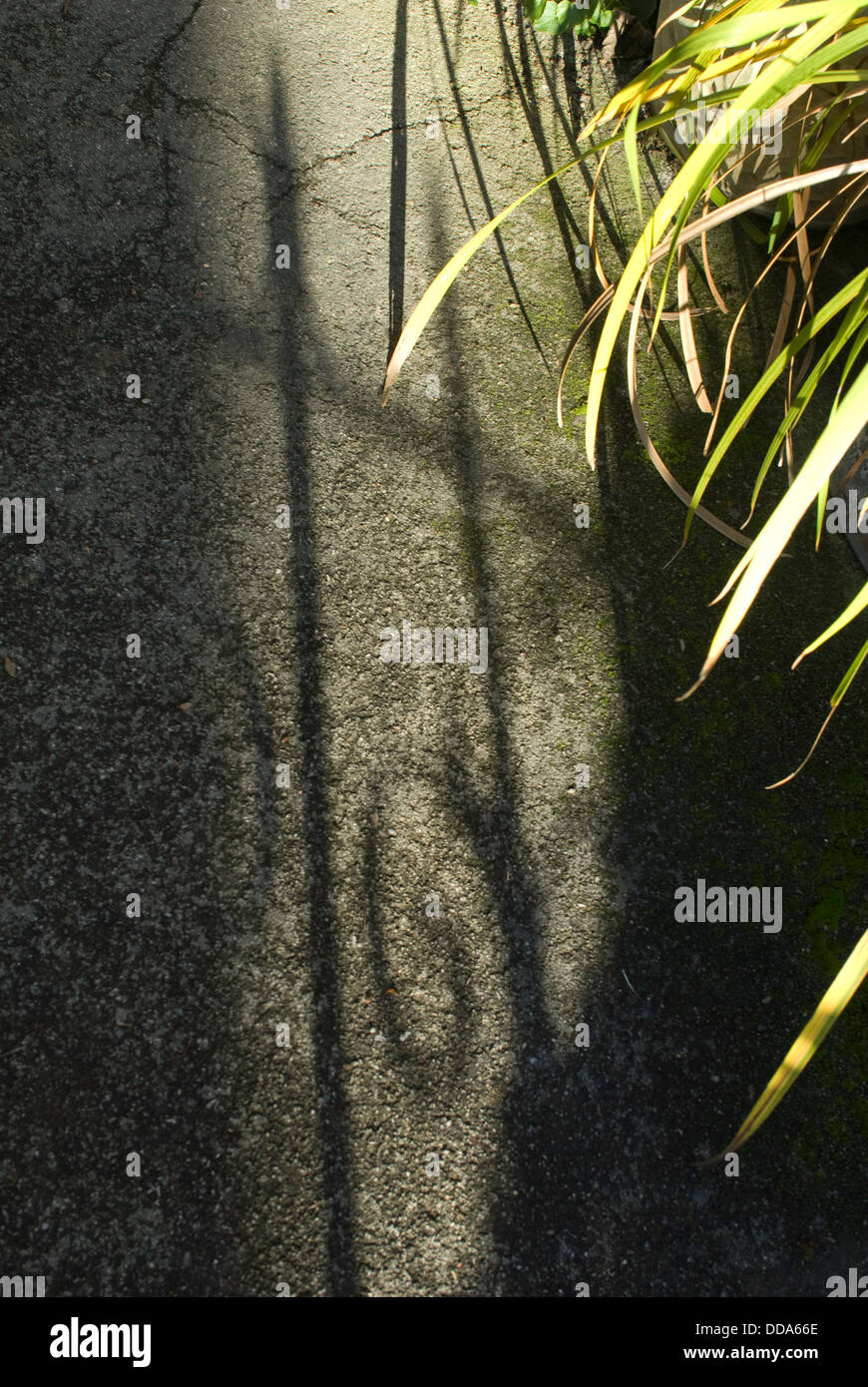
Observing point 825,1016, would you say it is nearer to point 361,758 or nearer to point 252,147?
point 361,758

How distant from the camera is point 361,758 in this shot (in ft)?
6.77

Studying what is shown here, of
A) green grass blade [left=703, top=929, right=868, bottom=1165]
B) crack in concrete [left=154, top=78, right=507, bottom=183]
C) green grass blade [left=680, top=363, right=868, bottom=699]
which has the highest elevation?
crack in concrete [left=154, top=78, right=507, bottom=183]

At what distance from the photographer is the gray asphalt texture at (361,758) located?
1.70 meters

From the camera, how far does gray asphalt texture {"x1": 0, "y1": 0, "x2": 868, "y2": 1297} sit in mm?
1696

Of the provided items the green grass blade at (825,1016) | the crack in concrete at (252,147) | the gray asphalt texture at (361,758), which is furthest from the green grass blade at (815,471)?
the crack in concrete at (252,147)

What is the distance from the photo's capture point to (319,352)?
99.5 inches

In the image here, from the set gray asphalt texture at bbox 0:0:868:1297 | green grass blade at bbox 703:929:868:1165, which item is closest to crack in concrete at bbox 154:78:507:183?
gray asphalt texture at bbox 0:0:868:1297

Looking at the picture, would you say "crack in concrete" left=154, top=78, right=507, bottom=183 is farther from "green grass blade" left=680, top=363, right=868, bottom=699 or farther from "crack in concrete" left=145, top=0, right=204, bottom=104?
"green grass blade" left=680, top=363, right=868, bottom=699

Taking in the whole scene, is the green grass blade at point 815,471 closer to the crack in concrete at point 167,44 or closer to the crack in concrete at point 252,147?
the crack in concrete at point 252,147

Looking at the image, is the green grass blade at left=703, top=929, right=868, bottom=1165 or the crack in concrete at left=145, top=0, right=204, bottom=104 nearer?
the green grass blade at left=703, top=929, right=868, bottom=1165

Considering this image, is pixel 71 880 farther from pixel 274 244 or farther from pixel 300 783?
pixel 274 244

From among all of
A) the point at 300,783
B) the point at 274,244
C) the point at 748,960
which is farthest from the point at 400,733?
the point at 274,244

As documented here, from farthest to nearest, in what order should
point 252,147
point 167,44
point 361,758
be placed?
point 167,44
point 252,147
point 361,758

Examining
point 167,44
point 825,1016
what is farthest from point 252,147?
point 825,1016
